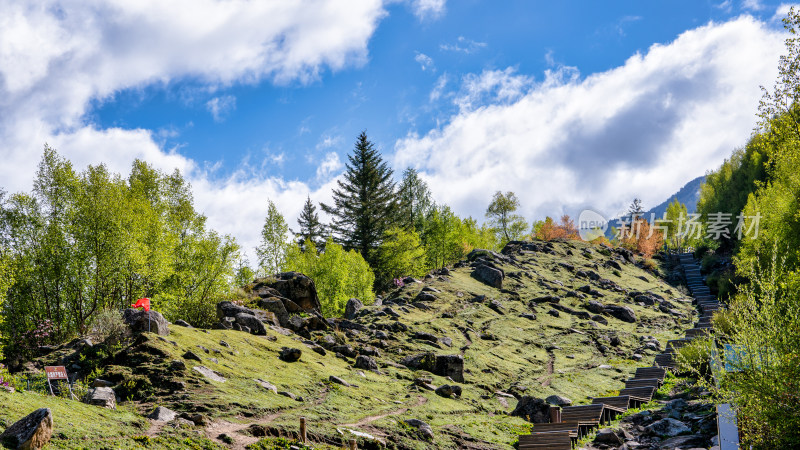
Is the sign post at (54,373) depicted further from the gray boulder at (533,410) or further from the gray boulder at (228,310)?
the gray boulder at (533,410)

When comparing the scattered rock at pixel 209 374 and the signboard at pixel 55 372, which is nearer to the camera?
the signboard at pixel 55 372

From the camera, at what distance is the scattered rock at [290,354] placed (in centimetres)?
2275

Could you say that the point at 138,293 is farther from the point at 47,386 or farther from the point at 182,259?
the point at 47,386

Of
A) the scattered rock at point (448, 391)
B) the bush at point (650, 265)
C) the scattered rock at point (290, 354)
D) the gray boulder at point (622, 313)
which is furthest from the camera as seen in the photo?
the bush at point (650, 265)

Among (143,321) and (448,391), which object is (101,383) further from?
(448,391)

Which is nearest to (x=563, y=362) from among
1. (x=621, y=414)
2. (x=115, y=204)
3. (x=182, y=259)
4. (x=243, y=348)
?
(x=621, y=414)

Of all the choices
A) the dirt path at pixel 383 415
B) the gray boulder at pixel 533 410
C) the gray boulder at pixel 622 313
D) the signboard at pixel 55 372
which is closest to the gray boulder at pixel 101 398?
the signboard at pixel 55 372

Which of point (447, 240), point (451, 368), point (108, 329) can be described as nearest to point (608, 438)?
point (451, 368)

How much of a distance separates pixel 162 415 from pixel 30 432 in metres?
4.25

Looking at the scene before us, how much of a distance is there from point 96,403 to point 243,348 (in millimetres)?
8588

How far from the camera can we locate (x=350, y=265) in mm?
55844

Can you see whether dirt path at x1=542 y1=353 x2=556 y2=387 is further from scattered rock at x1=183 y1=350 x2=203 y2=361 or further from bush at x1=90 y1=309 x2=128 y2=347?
bush at x1=90 y1=309 x2=128 y2=347

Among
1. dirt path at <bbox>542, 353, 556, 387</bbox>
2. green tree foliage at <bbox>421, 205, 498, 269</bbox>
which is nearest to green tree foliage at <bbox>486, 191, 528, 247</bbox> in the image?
green tree foliage at <bbox>421, 205, 498, 269</bbox>

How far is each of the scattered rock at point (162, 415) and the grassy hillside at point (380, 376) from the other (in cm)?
34
